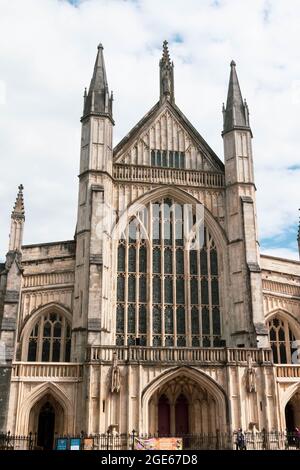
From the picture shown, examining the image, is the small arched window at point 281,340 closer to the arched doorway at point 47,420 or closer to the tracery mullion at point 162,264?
the tracery mullion at point 162,264

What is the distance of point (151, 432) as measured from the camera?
77.3ft

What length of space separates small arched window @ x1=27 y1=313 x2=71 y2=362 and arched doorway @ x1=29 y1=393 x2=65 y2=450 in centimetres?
249

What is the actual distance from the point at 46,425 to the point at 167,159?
1554cm

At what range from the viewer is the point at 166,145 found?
3081 centimetres

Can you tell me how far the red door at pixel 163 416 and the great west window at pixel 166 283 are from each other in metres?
2.97

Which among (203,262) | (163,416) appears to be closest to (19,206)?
(203,262)

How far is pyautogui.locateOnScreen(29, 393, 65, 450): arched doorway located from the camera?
78.0ft

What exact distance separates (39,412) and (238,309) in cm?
1085

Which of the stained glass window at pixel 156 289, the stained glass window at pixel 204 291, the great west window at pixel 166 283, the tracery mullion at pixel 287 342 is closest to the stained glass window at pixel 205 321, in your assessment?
the great west window at pixel 166 283

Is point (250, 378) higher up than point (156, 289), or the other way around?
point (156, 289)

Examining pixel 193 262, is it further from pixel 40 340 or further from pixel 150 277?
pixel 40 340

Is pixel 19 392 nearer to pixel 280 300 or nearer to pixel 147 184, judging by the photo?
pixel 147 184
